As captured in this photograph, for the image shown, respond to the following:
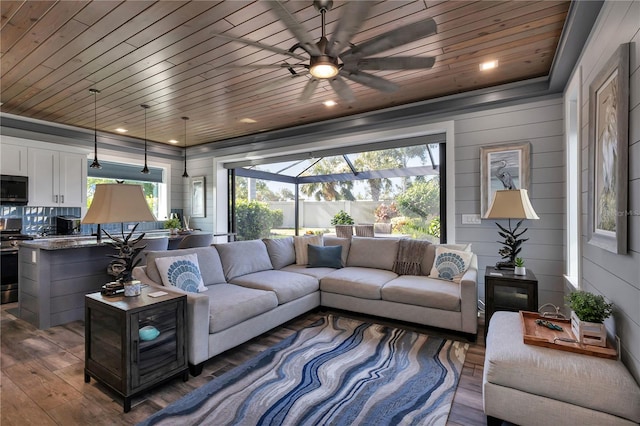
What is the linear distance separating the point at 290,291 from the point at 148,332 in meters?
1.47

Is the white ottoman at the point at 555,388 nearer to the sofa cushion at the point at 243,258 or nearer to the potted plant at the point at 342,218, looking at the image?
the sofa cushion at the point at 243,258

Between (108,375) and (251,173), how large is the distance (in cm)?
505

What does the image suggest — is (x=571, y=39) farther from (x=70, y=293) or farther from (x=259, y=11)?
(x=70, y=293)

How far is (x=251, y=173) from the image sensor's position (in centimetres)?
674

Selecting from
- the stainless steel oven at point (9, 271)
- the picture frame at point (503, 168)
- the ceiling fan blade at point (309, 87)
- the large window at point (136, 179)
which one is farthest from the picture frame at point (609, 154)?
the stainless steel oven at point (9, 271)

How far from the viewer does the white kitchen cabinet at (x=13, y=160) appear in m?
4.47

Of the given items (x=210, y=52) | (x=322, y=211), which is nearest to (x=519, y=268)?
(x=210, y=52)

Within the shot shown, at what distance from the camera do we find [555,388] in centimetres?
158

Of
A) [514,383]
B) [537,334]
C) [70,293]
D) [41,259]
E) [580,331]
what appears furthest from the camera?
[70,293]

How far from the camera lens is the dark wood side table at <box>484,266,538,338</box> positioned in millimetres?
2805

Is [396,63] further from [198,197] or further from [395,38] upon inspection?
[198,197]

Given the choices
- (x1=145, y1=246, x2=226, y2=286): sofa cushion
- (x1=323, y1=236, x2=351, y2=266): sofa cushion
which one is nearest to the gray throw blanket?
(x1=323, y1=236, x2=351, y2=266): sofa cushion

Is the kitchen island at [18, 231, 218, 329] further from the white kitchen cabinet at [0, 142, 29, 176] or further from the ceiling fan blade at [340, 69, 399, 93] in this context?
the ceiling fan blade at [340, 69, 399, 93]

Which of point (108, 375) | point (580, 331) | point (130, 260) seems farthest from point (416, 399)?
point (130, 260)
